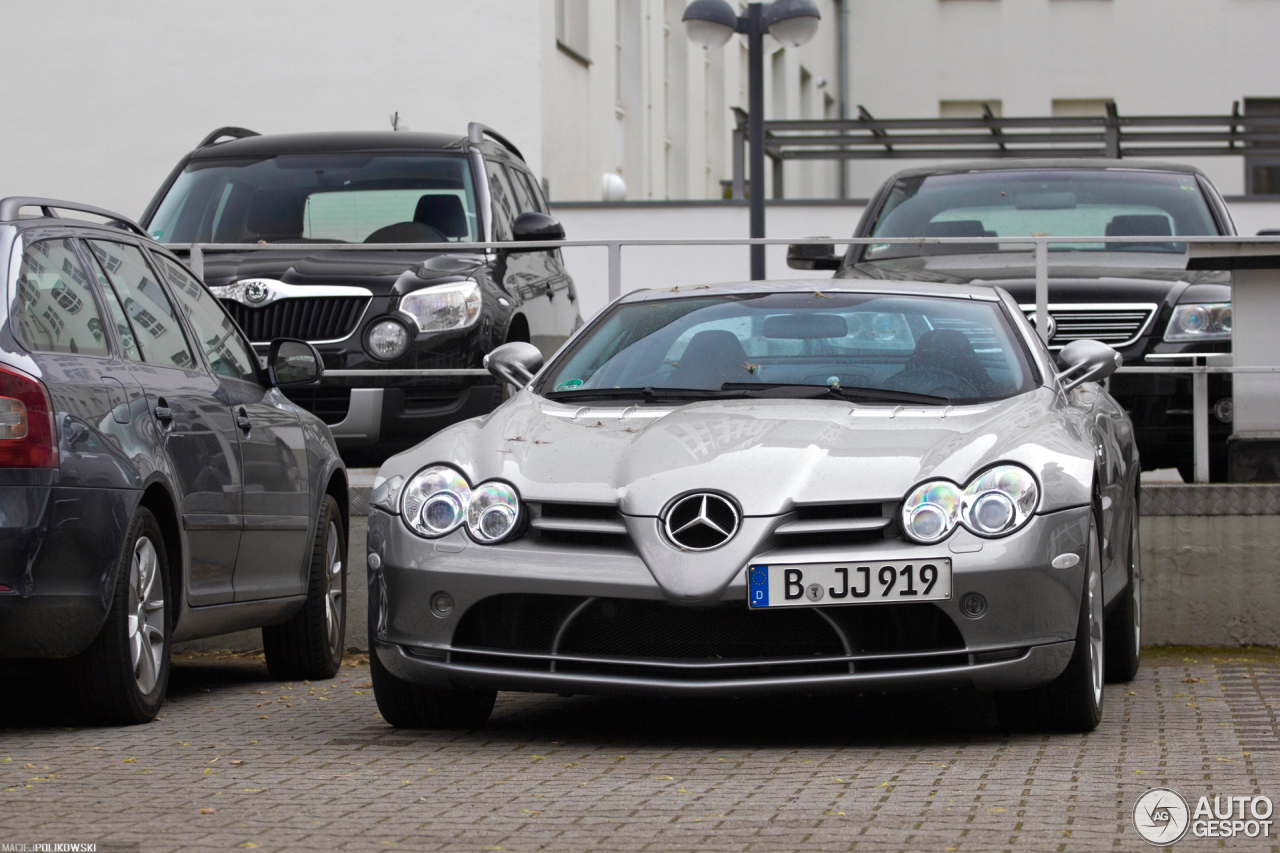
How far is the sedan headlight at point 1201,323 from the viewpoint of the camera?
9.72 metres

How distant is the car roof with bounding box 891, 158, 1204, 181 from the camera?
11.7 m

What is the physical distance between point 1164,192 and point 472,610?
6.85 metres

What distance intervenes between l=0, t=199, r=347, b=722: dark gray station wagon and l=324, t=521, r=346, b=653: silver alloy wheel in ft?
0.08

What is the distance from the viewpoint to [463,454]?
6133 mm

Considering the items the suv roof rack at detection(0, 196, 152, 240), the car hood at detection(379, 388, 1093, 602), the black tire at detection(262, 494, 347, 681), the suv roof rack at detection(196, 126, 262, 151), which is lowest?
the black tire at detection(262, 494, 347, 681)

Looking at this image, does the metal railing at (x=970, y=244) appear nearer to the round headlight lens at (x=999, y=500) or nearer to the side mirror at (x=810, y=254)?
the side mirror at (x=810, y=254)

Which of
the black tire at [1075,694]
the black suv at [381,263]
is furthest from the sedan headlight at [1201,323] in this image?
the black tire at [1075,694]

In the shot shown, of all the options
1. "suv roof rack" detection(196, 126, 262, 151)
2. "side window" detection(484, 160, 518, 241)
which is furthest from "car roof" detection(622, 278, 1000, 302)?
"suv roof rack" detection(196, 126, 262, 151)

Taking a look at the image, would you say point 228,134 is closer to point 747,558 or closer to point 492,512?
point 492,512

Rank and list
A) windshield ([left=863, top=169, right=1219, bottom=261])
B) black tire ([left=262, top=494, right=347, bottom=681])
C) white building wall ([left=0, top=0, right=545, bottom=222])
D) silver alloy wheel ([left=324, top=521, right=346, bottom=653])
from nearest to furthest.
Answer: black tire ([left=262, top=494, right=347, bottom=681]), silver alloy wheel ([left=324, top=521, right=346, bottom=653]), windshield ([left=863, top=169, right=1219, bottom=261]), white building wall ([left=0, top=0, right=545, bottom=222])

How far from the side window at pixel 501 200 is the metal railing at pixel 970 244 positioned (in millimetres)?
399

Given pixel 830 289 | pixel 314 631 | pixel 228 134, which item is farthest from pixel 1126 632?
pixel 228 134

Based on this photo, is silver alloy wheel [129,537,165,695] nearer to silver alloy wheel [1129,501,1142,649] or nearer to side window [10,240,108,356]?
side window [10,240,108,356]

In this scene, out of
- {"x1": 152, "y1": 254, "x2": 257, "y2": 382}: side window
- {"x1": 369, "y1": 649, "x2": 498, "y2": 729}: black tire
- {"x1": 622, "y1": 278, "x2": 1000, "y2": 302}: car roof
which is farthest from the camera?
{"x1": 152, "y1": 254, "x2": 257, "y2": 382}: side window
